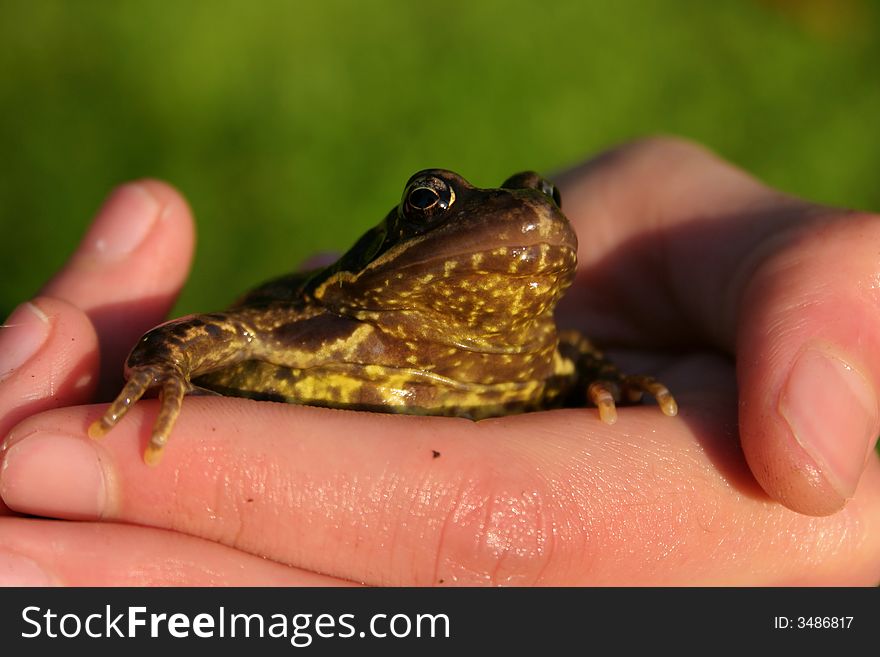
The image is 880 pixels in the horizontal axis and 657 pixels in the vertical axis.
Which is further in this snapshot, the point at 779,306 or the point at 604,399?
the point at 604,399

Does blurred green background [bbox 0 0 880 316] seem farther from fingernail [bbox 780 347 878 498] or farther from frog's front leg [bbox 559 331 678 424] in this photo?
fingernail [bbox 780 347 878 498]

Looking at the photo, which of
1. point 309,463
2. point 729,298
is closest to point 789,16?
point 729,298

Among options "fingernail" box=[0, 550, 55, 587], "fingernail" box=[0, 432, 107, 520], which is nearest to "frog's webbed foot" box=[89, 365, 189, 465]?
"fingernail" box=[0, 432, 107, 520]

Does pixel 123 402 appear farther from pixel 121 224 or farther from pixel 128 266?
pixel 121 224

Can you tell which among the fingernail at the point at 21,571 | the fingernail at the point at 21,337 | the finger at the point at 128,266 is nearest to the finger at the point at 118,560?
the fingernail at the point at 21,571

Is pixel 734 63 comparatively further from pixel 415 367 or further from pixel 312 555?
pixel 312 555

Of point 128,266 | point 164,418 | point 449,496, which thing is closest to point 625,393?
point 449,496
